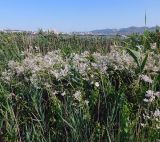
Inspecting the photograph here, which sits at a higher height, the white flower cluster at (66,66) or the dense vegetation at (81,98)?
the white flower cluster at (66,66)

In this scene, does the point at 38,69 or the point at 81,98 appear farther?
the point at 38,69

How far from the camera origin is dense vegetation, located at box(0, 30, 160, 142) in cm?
374

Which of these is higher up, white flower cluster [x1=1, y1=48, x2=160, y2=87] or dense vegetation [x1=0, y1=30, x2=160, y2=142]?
white flower cluster [x1=1, y1=48, x2=160, y2=87]

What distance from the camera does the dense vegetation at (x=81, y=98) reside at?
12.3ft

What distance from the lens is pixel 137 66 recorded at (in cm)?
444

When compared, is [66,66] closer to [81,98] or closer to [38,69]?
[38,69]

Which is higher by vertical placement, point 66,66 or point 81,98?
point 66,66

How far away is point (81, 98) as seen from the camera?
407cm

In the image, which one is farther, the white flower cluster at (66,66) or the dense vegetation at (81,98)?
the white flower cluster at (66,66)

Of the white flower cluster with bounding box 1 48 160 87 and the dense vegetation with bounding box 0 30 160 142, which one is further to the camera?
the white flower cluster with bounding box 1 48 160 87

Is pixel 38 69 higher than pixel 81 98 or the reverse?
higher

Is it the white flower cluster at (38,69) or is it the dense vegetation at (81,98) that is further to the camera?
the white flower cluster at (38,69)

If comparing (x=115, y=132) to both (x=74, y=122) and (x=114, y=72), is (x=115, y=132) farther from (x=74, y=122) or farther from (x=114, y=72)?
(x=114, y=72)

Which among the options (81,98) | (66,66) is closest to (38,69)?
(66,66)
